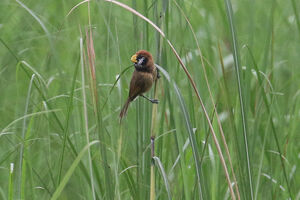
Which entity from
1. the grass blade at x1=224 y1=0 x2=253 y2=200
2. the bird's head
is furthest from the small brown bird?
the grass blade at x1=224 y1=0 x2=253 y2=200

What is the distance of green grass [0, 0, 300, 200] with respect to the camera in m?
1.44

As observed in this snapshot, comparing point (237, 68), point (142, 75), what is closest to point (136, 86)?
point (142, 75)

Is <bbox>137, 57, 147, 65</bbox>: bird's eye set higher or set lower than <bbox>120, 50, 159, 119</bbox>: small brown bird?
higher

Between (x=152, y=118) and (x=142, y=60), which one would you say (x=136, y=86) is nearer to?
(x=142, y=60)

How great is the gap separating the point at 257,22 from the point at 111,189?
8.46ft

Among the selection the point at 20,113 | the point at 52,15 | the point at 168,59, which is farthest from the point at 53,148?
the point at 52,15

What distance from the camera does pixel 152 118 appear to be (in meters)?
1.47

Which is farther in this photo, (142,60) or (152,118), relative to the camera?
(142,60)

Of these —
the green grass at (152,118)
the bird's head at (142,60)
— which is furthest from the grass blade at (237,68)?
the bird's head at (142,60)

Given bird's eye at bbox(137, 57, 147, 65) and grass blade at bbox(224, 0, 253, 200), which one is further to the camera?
bird's eye at bbox(137, 57, 147, 65)

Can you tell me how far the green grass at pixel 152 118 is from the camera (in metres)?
1.44

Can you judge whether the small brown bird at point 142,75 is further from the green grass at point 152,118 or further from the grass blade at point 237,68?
the grass blade at point 237,68

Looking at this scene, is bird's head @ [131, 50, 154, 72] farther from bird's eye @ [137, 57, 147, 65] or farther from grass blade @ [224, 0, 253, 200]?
grass blade @ [224, 0, 253, 200]

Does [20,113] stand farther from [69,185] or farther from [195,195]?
[195,195]
